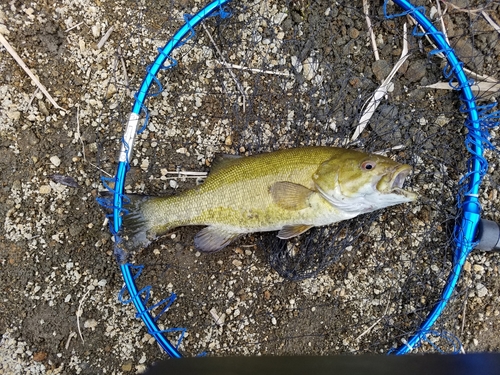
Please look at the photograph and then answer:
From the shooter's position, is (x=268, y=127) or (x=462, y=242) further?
(x=268, y=127)

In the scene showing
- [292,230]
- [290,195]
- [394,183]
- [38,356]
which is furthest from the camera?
[38,356]

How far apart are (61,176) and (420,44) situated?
3429mm

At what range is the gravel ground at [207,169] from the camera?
3.20 metres

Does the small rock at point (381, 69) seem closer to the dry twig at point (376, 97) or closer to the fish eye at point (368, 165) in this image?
the dry twig at point (376, 97)

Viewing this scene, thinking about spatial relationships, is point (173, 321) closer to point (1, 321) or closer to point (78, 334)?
point (78, 334)

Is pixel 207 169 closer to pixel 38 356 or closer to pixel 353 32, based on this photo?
pixel 353 32

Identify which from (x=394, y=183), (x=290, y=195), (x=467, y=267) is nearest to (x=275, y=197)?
(x=290, y=195)

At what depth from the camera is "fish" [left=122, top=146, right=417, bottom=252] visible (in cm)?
255

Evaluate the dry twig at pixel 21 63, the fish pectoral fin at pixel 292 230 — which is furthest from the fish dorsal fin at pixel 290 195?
the dry twig at pixel 21 63

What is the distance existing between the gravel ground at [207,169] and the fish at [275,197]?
1.34ft

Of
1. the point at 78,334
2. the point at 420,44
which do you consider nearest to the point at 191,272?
the point at 78,334

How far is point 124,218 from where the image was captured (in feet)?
9.37

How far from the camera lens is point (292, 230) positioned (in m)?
2.80

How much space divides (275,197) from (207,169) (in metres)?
0.85
